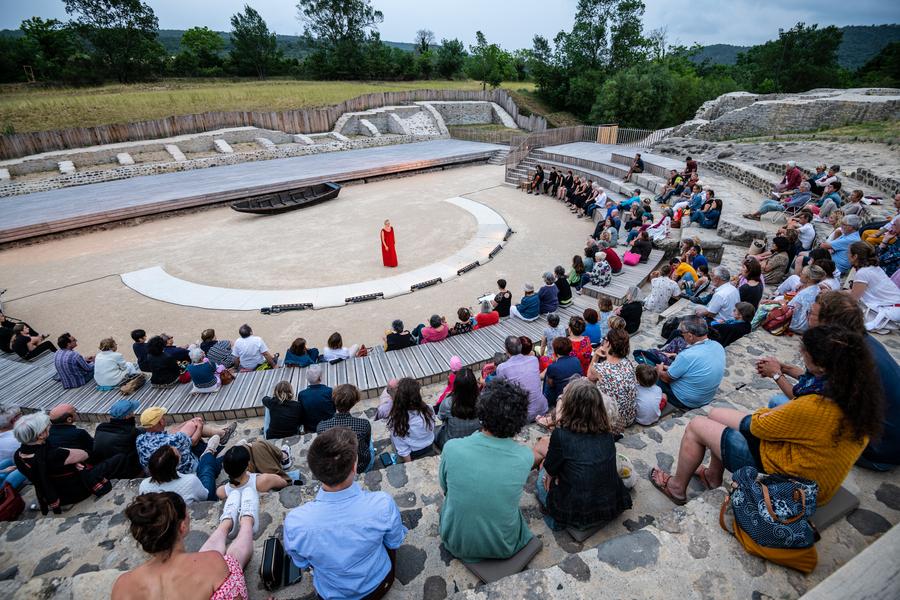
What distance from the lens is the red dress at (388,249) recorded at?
35.3 ft

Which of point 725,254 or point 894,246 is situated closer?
point 894,246

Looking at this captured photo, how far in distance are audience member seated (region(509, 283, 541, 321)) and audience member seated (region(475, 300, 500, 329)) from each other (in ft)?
1.36

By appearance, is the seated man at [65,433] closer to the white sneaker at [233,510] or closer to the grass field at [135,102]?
the white sneaker at [233,510]

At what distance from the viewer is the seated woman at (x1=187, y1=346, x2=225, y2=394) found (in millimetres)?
5828

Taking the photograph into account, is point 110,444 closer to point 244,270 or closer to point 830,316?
point 830,316

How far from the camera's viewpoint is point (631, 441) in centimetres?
400

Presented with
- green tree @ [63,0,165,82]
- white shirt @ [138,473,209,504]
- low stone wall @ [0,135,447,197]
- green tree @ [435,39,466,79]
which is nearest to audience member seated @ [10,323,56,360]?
white shirt @ [138,473,209,504]

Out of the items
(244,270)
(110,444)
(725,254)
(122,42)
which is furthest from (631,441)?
(122,42)

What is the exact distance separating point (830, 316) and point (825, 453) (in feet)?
4.40

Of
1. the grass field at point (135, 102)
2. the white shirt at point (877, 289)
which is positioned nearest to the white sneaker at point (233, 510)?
the white shirt at point (877, 289)

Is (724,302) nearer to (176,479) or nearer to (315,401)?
(315,401)

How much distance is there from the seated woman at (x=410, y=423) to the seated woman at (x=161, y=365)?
4.20m

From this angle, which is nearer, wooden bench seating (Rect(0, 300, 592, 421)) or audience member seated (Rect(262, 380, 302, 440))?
audience member seated (Rect(262, 380, 302, 440))

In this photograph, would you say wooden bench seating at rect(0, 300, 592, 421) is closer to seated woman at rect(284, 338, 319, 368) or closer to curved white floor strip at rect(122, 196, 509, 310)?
seated woman at rect(284, 338, 319, 368)
